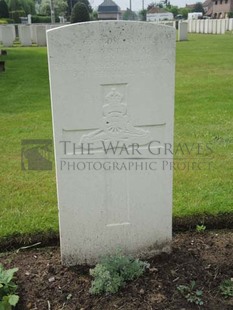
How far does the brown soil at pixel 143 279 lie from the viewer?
2.35 meters

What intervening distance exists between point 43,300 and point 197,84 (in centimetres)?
777

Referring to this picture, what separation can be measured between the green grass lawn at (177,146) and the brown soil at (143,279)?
0.40m

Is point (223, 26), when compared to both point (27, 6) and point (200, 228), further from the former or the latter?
point (27, 6)

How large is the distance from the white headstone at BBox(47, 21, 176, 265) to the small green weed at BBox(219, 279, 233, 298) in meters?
0.47

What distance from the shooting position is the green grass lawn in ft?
11.3

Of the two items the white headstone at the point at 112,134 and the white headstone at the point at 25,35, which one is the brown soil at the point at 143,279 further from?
the white headstone at the point at 25,35

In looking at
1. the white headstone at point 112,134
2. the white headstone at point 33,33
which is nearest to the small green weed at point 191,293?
the white headstone at point 112,134

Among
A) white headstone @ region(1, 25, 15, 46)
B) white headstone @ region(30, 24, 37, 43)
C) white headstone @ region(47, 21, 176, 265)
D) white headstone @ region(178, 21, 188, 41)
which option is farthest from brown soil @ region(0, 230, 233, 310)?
white headstone @ region(178, 21, 188, 41)

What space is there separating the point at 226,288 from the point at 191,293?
8.9 inches

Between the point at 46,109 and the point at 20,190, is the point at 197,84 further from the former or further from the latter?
the point at 20,190

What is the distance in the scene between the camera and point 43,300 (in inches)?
94.6

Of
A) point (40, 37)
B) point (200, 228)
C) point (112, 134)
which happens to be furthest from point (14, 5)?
point (112, 134)

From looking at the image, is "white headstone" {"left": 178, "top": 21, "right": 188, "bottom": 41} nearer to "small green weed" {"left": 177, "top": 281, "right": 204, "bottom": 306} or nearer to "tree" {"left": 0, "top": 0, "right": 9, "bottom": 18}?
"tree" {"left": 0, "top": 0, "right": 9, "bottom": 18}

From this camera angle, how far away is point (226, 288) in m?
2.45
